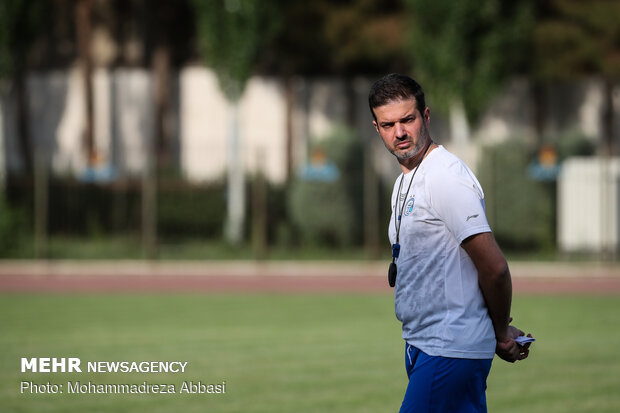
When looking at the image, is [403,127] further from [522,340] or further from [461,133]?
[461,133]

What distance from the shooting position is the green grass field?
7973 millimetres

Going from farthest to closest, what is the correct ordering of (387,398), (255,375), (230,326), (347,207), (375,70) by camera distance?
(375,70) → (347,207) → (230,326) → (255,375) → (387,398)

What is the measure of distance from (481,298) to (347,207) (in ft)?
71.6

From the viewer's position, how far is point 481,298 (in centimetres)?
386

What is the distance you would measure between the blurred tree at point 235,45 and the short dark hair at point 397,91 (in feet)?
72.0

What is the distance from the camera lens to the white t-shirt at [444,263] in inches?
148

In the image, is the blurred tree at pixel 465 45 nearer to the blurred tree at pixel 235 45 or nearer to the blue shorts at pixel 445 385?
the blurred tree at pixel 235 45

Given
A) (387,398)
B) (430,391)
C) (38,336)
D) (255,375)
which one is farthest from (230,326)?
(430,391)

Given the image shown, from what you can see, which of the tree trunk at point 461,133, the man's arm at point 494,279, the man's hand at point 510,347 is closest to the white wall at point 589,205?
the tree trunk at point 461,133

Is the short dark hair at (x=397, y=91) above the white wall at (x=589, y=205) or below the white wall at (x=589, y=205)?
above

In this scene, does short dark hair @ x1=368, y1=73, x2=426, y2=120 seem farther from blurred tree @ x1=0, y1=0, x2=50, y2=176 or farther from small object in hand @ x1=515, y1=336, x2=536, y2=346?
blurred tree @ x1=0, y1=0, x2=50, y2=176

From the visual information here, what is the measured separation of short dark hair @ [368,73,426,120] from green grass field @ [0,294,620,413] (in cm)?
409

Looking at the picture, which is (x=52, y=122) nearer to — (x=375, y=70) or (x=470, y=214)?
(x=375, y=70)

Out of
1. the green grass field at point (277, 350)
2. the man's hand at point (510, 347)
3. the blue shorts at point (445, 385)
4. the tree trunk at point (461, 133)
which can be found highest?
the tree trunk at point (461, 133)
